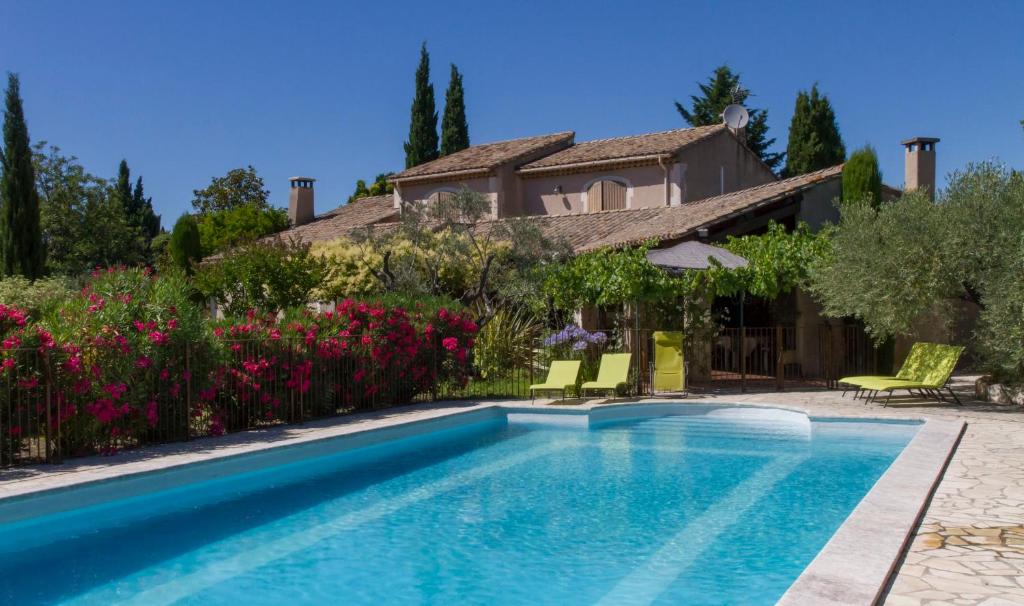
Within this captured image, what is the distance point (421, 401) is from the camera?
15016 mm

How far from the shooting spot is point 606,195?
1108 inches

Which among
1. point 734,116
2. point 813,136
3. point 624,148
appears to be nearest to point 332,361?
point 624,148

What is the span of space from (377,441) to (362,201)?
2839cm

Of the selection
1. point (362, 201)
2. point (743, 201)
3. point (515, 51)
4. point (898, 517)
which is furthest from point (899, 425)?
point (362, 201)

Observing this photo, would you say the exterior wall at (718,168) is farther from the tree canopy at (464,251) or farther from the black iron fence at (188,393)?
the black iron fence at (188,393)

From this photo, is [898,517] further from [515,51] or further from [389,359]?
[515,51]

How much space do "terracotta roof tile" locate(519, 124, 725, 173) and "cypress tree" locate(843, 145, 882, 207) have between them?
22.9 feet

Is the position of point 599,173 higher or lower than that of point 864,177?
higher

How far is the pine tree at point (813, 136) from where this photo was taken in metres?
43.1

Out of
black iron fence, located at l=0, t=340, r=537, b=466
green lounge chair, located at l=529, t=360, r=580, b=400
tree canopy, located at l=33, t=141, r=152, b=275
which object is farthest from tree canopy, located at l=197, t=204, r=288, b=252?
green lounge chair, located at l=529, t=360, r=580, b=400

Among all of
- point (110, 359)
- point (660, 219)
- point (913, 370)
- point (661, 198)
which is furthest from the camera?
point (661, 198)

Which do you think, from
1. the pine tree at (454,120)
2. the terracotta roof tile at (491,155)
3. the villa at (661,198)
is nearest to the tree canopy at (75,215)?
the villa at (661,198)

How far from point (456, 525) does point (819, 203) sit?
55.7ft

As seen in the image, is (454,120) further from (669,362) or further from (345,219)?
(669,362)
